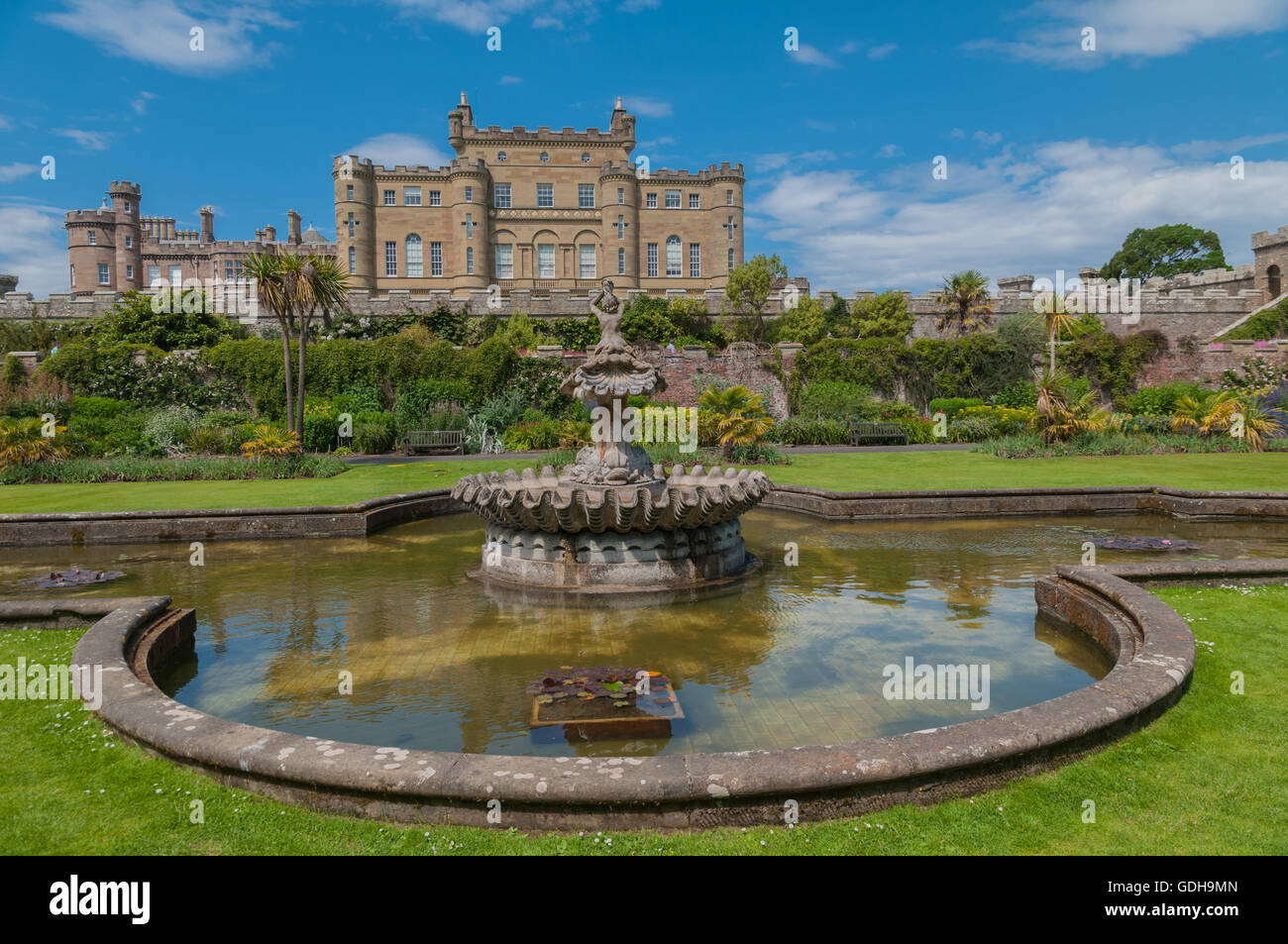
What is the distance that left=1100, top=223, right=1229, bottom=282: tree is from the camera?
6375 centimetres

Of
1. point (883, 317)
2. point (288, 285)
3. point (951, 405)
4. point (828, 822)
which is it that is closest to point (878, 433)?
point (951, 405)

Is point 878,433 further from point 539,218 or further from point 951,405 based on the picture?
point 539,218

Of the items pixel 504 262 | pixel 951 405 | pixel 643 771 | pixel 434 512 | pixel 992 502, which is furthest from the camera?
pixel 504 262

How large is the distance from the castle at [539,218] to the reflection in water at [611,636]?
41009mm

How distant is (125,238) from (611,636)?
67.8 meters

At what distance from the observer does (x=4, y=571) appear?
9875mm

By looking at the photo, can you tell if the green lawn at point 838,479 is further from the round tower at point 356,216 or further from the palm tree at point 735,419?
the round tower at point 356,216

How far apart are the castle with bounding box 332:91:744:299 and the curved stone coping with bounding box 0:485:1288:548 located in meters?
38.3

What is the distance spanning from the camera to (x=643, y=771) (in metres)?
3.55

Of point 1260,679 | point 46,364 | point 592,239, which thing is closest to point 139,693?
point 1260,679

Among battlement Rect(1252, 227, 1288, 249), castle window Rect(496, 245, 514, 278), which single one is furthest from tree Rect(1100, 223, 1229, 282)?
castle window Rect(496, 245, 514, 278)

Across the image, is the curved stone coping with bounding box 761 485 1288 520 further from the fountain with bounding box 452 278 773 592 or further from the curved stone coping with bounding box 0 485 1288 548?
the fountain with bounding box 452 278 773 592

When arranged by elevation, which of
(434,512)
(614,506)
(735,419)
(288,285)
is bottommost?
(434,512)

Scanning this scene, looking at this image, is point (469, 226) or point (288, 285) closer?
point (288, 285)
